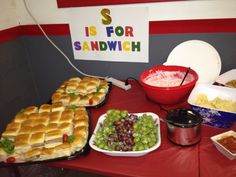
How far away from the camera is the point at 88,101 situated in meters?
1.36

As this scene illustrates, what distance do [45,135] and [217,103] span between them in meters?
0.80

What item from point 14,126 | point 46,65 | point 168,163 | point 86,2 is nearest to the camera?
point 168,163

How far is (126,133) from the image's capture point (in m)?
1.02

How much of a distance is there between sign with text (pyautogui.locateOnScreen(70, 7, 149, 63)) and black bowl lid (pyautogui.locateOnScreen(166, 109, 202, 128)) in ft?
2.43

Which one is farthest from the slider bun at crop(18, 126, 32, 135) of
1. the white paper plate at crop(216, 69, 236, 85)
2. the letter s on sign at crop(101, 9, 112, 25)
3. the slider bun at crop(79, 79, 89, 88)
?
the white paper plate at crop(216, 69, 236, 85)

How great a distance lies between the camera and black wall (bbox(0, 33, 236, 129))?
1.54 metres

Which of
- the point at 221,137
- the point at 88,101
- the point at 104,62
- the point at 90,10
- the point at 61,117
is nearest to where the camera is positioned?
the point at 221,137

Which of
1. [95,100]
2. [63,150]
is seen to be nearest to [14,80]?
[95,100]

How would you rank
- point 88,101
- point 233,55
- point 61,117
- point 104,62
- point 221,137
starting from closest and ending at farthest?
point 221,137
point 61,117
point 88,101
point 233,55
point 104,62

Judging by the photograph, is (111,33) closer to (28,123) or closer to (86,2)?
(86,2)

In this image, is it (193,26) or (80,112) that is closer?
(80,112)

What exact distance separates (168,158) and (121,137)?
8.1 inches

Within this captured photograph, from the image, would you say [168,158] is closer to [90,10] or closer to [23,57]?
[90,10]

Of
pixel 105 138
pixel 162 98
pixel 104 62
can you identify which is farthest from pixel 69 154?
pixel 104 62
